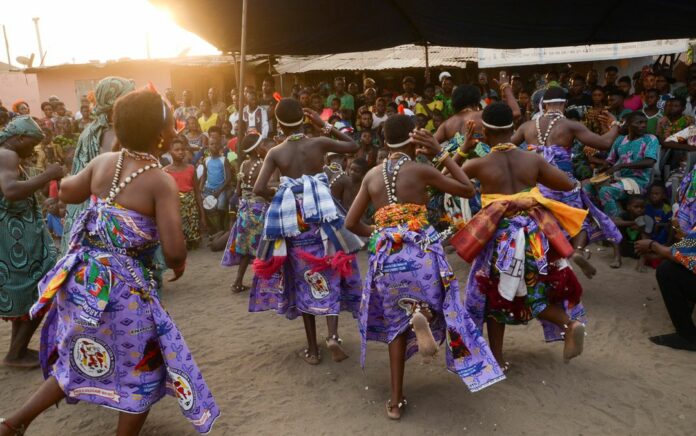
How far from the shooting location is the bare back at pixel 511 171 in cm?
378

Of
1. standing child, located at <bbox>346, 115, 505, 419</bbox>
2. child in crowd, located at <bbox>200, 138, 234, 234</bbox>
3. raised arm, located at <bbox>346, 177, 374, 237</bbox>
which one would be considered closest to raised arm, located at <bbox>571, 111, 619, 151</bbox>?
standing child, located at <bbox>346, 115, 505, 419</bbox>

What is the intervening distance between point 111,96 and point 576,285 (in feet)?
11.8

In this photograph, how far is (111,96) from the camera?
3.94m

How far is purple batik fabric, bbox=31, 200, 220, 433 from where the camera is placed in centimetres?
276

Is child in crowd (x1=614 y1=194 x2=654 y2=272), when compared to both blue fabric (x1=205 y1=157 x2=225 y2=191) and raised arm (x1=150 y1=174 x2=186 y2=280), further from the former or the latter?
blue fabric (x1=205 y1=157 x2=225 y2=191)

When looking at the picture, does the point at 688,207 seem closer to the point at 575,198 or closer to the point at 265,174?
the point at 575,198

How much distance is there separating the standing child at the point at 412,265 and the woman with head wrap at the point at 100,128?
199 cm

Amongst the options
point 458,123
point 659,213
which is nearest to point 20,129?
point 458,123

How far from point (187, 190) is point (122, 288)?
5.84m

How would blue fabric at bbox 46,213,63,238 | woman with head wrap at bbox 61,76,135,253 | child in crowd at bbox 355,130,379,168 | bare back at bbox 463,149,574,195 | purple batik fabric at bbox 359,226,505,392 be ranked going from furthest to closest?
blue fabric at bbox 46,213,63,238, child in crowd at bbox 355,130,379,168, woman with head wrap at bbox 61,76,135,253, bare back at bbox 463,149,574,195, purple batik fabric at bbox 359,226,505,392

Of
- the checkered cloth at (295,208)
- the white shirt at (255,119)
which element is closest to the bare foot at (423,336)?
the checkered cloth at (295,208)

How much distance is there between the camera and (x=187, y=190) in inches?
332

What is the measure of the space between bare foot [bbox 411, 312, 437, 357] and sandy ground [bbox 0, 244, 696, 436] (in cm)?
61

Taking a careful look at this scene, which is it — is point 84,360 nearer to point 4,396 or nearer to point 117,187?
point 117,187
